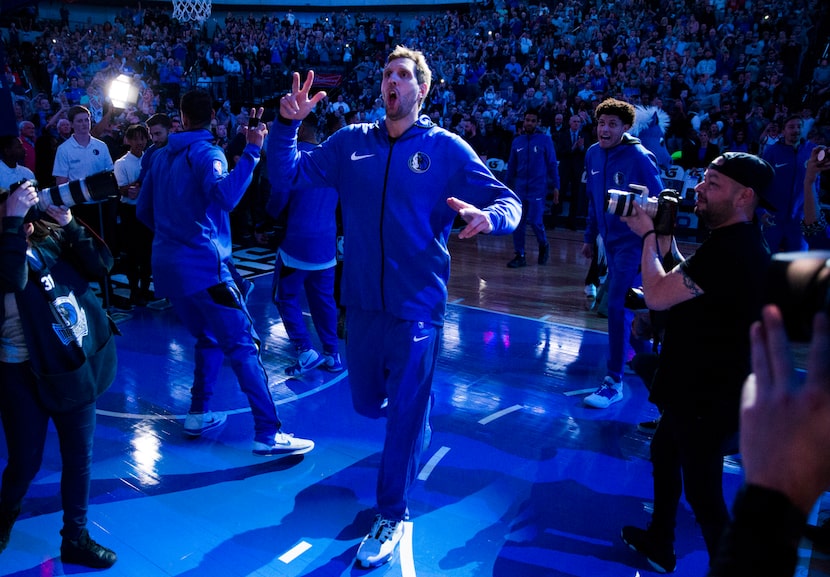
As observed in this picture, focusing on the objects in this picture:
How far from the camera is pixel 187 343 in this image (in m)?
6.42

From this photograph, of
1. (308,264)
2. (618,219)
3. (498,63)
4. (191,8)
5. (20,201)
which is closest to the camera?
(20,201)

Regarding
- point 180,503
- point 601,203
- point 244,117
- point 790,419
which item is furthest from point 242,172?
point 244,117

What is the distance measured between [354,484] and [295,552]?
0.71 meters

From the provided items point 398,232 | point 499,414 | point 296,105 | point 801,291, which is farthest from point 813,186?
point 801,291

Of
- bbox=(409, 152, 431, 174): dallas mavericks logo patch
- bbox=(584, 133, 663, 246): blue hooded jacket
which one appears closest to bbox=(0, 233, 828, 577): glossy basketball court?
bbox=(584, 133, 663, 246): blue hooded jacket

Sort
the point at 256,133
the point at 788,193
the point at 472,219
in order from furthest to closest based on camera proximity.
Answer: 1. the point at 788,193
2. the point at 256,133
3. the point at 472,219

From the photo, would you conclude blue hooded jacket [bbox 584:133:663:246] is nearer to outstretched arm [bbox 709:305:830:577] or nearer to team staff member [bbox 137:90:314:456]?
team staff member [bbox 137:90:314:456]

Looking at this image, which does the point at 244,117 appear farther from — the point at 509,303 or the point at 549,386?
the point at 549,386

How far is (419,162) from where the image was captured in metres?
3.27

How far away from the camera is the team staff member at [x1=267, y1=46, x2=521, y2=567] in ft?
10.8

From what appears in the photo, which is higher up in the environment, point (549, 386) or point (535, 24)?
point (535, 24)

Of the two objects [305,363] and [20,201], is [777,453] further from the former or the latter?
[305,363]

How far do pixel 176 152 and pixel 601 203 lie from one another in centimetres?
316

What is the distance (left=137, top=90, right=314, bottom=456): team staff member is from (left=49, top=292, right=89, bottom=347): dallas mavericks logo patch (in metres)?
1.06
